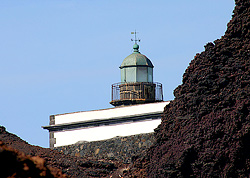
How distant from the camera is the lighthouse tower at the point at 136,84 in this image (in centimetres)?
3450

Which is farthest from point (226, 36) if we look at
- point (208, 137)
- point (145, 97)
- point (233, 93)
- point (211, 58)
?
point (145, 97)

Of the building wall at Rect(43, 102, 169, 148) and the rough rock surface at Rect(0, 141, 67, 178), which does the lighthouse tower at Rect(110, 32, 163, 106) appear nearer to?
the building wall at Rect(43, 102, 169, 148)

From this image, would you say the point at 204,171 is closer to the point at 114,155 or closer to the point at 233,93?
the point at 233,93

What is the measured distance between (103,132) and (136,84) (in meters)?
8.60

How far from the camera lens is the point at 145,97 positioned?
113 feet

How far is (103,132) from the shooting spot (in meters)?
27.0

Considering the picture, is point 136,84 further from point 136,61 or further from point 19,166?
point 19,166

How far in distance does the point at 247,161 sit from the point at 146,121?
660 inches

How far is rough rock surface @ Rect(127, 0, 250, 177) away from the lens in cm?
894

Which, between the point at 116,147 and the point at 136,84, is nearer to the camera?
the point at 116,147

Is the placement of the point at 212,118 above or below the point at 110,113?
below

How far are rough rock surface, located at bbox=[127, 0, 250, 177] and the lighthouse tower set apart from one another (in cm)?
2409

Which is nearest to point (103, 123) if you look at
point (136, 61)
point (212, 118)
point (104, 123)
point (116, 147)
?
point (104, 123)

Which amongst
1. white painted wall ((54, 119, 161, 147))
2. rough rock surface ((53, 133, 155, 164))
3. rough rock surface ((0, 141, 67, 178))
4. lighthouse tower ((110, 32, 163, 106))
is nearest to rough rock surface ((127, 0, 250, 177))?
rough rock surface ((0, 141, 67, 178))
